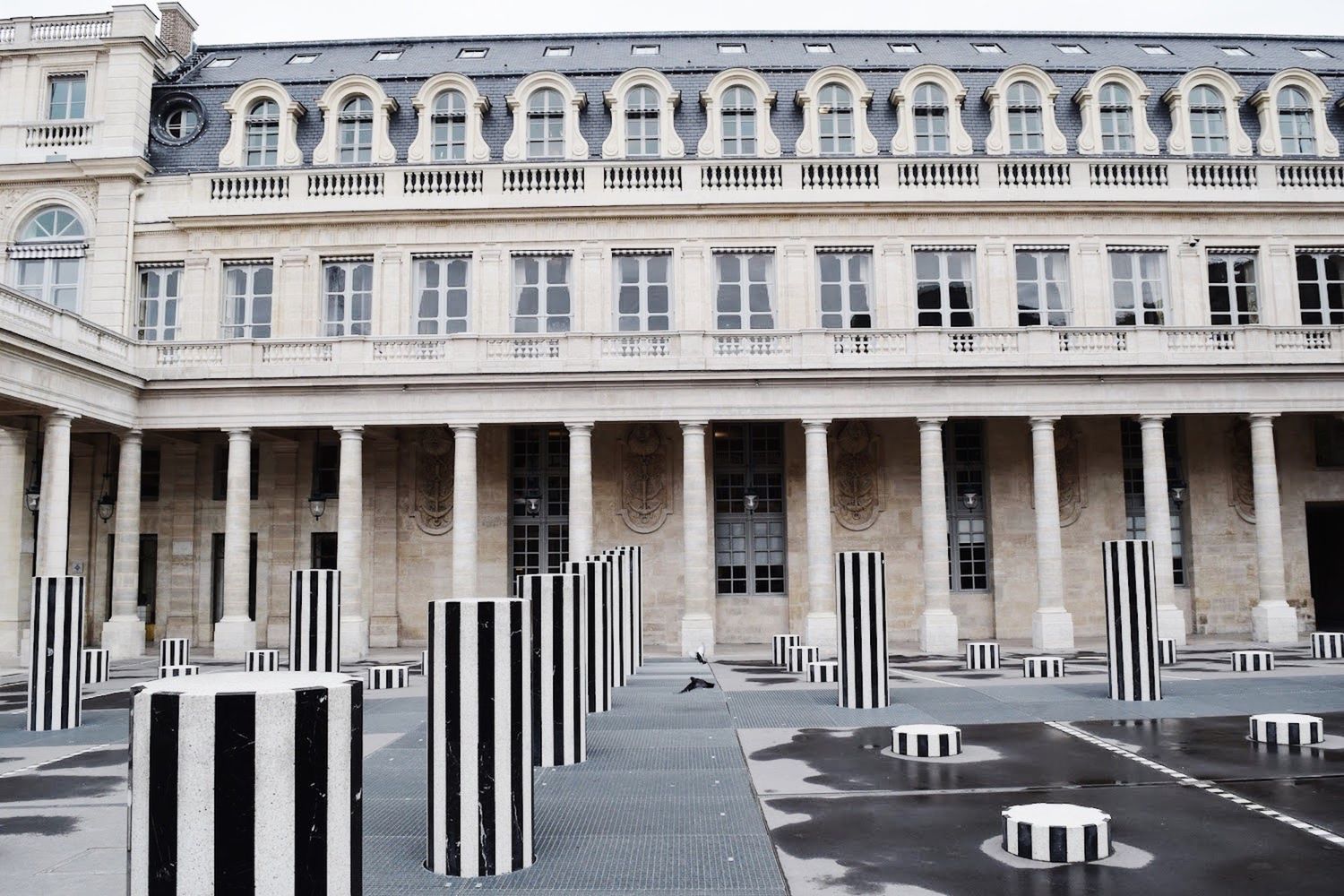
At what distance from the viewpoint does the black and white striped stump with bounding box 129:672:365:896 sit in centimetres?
453

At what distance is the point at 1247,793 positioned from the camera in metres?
9.38

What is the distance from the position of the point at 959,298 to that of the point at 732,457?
764 cm

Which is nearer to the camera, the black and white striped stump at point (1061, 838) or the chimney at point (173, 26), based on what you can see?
the black and white striped stump at point (1061, 838)

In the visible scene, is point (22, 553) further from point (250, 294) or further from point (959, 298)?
point (959, 298)

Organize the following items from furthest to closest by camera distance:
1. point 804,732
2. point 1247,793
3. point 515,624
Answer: point 804,732, point 1247,793, point 515,624


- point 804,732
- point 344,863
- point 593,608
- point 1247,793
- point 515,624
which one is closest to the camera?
point 344,863

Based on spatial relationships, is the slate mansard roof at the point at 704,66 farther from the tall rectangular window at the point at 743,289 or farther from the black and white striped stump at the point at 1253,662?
the black and white striped stump at the point at 1253,662

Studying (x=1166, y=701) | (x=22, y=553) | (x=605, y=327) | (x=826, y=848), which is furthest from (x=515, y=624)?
(x=22, y=553)

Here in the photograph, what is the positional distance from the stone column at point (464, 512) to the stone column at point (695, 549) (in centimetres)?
529

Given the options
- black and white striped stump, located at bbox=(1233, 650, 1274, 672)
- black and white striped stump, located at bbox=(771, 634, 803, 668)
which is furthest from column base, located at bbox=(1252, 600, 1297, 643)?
black and white striped stump, located at bbox=(771, 634, 803, 668)

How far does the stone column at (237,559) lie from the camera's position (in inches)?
995

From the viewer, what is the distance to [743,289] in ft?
93.8

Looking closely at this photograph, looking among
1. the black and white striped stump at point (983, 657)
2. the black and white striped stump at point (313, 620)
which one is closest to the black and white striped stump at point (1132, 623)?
the black and white striped stump at point (983, 657)

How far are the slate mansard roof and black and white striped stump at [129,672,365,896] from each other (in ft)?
87.2
